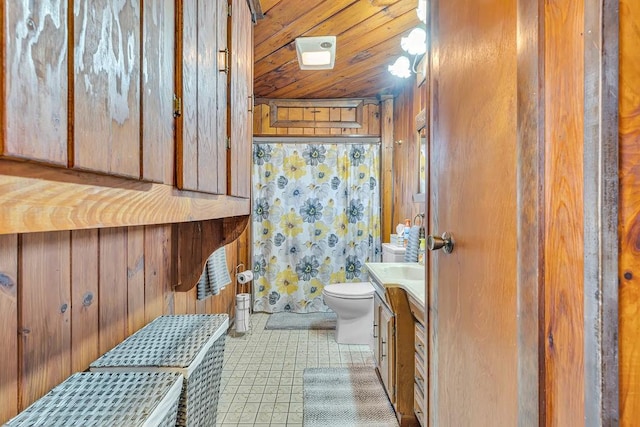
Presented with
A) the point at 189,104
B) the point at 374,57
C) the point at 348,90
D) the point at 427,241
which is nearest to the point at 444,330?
the point at 427,241

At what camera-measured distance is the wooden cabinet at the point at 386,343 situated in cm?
175

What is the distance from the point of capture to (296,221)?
140 inches

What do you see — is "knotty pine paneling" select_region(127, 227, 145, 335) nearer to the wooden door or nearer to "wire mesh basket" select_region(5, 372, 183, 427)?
"wire mesh basket" select_region(5, 372, 183, 427)

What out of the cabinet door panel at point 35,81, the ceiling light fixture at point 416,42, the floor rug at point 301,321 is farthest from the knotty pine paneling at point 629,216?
the floor rug at point 301,321

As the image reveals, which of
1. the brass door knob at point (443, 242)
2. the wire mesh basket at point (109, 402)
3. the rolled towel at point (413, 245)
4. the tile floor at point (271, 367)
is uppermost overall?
the brass door knob at point (443, 242)

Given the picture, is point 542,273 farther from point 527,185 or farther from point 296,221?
point 296,221

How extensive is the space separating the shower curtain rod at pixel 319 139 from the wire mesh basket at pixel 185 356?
2.50 meters

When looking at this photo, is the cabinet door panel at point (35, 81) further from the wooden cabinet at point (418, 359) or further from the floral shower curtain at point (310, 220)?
the floral shower curtain at point (310, 220)

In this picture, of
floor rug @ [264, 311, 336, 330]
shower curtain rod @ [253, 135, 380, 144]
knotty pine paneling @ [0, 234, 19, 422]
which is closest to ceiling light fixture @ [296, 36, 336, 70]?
shower curtain rod @ [253, 135, 380, 144]

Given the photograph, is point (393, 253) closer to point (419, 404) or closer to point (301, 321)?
point (301, 321)

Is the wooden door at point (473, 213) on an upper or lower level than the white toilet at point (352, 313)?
upper

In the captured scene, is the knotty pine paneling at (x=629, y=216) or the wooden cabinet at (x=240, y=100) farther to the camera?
the wooden cabinet at (x=240, y=100)

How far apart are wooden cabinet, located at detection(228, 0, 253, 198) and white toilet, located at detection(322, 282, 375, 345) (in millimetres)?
1342

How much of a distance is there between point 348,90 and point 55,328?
→ 10.2 ft
